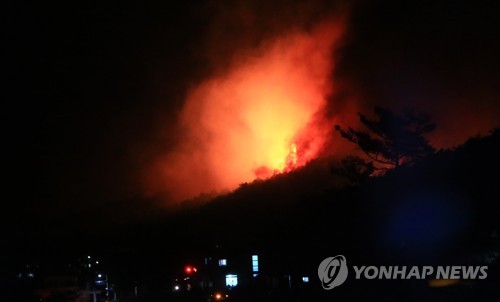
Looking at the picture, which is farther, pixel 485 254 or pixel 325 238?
pixel 325 238

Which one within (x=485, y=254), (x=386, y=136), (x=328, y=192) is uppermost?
(x=386, y=136)

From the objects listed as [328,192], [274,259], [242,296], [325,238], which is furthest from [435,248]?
[242,296]

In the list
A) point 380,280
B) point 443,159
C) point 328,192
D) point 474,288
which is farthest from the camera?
point 328,192

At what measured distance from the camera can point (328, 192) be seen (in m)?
22.2

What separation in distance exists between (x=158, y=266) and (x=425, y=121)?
31.2 m

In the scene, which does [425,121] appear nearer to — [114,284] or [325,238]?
[325,238]

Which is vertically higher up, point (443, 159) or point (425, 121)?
point (425, 121)

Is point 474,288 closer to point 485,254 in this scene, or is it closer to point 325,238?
point 485,254

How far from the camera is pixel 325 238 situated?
19812 mm

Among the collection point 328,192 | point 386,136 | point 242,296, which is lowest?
point 242,296

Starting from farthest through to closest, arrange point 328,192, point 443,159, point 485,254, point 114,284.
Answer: point 114,284, point 328,192, point 443,159, point 485,254

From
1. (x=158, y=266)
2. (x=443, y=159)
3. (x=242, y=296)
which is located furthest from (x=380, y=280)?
(x=158, y=266)

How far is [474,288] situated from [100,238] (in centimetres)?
5638

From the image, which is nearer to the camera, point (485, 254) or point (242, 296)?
point (485, 254)
